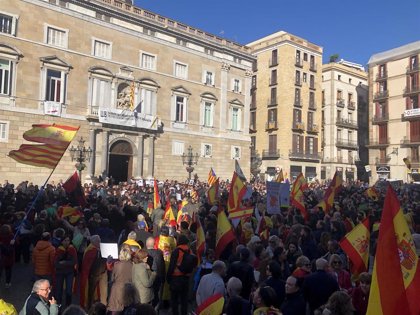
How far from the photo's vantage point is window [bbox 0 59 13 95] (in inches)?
958

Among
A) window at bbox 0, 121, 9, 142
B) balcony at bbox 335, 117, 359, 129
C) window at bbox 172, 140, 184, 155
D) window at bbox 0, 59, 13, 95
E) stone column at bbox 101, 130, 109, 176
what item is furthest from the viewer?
balcony at bbox 335, 117, 359, 129

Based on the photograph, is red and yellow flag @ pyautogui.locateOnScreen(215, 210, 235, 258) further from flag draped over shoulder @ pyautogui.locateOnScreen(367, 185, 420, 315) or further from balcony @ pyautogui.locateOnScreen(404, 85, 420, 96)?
balcony @ pyautogui.locateOnScreen(404, 85, 420, 96)

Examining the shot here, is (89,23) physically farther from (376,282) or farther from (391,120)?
(391,120)

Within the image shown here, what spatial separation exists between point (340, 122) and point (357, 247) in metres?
47.7

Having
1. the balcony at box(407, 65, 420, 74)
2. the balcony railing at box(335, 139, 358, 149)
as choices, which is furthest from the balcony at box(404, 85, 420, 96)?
the balcony railing at box(335, 139, 358, 149)

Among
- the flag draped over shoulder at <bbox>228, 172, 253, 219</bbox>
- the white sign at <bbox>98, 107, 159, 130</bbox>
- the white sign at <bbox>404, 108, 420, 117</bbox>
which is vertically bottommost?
the flag draped over shoulder at <bbox>228, 172, 253, 219</bbox>

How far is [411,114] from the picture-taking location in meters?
46.8

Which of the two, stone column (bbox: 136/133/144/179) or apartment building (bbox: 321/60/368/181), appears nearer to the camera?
stone column (bbox: 136/133/144/179)

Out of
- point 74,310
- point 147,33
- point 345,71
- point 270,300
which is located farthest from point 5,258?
point 345,71

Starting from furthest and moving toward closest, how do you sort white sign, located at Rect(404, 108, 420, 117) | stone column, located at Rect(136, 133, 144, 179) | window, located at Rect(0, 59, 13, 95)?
white sign, located at Rect(404, 108, 420, 117), stone column, located at Rect(136, 133, 144, 179), window, located at Rect(0, 59, 13, 95)

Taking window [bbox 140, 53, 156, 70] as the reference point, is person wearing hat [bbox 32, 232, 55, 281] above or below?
below

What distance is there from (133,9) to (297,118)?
79.6 ft

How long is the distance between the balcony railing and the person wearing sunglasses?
49951mm

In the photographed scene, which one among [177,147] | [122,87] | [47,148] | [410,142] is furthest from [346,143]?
[47,148]
